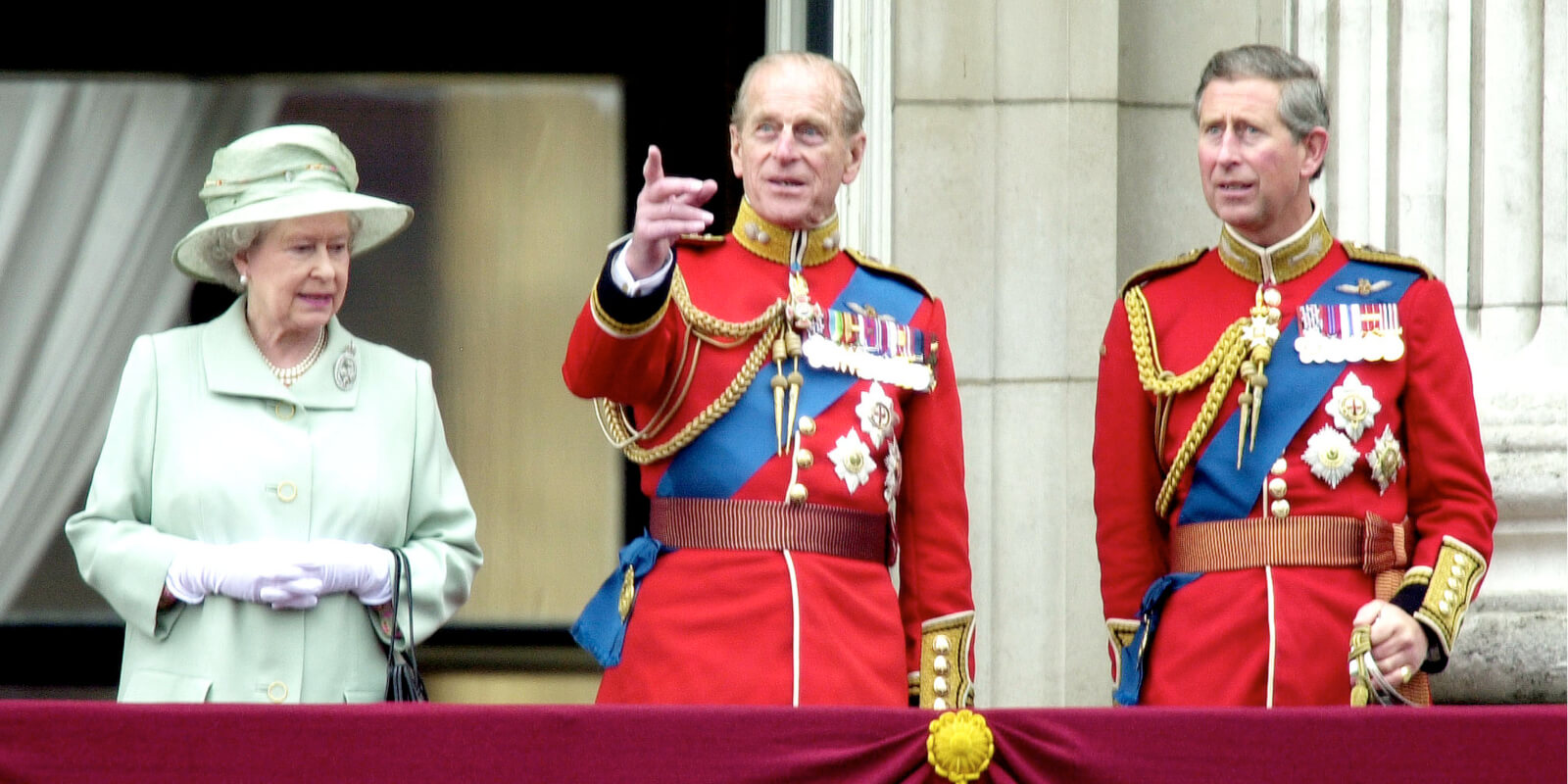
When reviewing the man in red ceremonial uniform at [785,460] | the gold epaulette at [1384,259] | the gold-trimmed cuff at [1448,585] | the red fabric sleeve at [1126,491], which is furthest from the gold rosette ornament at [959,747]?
the gold epaulette at [1384,259]

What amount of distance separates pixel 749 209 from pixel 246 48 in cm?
289

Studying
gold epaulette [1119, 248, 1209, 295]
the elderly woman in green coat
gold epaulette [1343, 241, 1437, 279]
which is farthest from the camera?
gold epaulette [1119, 248, 1209, 295]

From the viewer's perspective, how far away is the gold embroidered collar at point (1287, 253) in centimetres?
414

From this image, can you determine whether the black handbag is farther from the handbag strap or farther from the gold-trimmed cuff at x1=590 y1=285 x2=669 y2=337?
the gold-trimmed cuff at x1=590 y1=285 x2=669 y2=337

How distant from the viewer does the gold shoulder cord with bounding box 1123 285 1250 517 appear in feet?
13.3

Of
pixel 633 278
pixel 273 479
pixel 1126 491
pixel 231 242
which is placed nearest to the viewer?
pixel 633 278

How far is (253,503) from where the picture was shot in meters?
3.86

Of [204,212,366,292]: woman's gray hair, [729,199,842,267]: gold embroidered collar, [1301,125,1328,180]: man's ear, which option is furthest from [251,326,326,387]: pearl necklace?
[1301,125,1328,180]: man's ear

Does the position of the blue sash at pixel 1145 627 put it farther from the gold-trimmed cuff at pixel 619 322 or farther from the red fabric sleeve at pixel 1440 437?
the gold-trimmed cuff at pixel 619 322

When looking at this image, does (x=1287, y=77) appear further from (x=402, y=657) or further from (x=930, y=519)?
(x=402, y=657)

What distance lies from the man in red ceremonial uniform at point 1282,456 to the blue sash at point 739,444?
50cm

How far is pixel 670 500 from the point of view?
3.96 metres

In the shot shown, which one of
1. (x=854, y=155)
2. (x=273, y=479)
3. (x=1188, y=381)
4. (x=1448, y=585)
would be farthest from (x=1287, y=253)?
(x=273, y=479)

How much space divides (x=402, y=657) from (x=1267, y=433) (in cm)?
142
